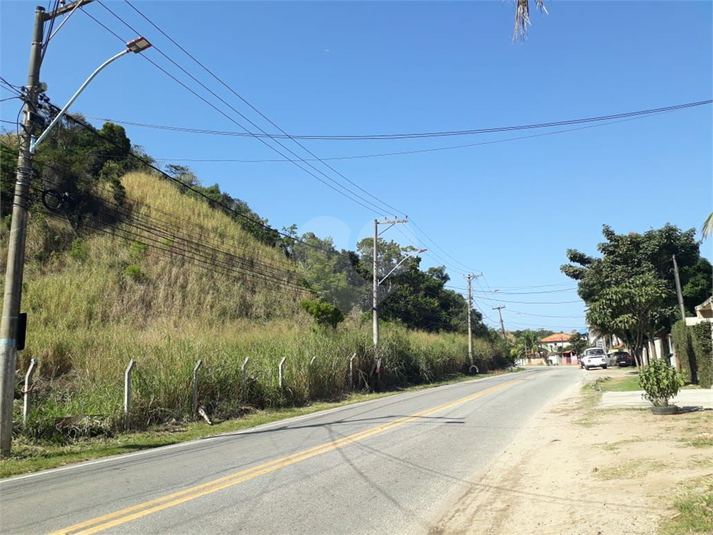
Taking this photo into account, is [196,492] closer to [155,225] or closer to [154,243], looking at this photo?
[154,243]

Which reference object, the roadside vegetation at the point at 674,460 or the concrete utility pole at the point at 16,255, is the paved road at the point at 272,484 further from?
the concrete utility pole at the point at 16,255

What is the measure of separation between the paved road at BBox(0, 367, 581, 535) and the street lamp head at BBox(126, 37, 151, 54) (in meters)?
8.49

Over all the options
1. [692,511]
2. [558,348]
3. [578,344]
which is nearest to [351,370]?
[692,511]

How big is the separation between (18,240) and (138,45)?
496cm

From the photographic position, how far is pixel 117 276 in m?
31.2

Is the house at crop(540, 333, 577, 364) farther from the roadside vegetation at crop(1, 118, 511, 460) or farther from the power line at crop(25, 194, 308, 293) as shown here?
the power line at crop(25, 194, 308, 293)

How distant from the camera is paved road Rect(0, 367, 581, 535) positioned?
5930mm

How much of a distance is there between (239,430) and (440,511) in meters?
9.22

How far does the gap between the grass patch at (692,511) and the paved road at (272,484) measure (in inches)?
93.7

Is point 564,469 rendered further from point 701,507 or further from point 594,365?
point 594,365

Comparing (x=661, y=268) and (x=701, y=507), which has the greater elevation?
(x=661, y=268)

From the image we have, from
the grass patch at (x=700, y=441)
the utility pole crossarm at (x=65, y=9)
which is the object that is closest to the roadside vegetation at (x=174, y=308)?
the utility pole crossarm at (x=65, y=9)

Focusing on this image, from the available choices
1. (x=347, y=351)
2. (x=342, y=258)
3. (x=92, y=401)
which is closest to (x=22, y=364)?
(x=92, y=401)

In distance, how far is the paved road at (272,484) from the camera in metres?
5.93
